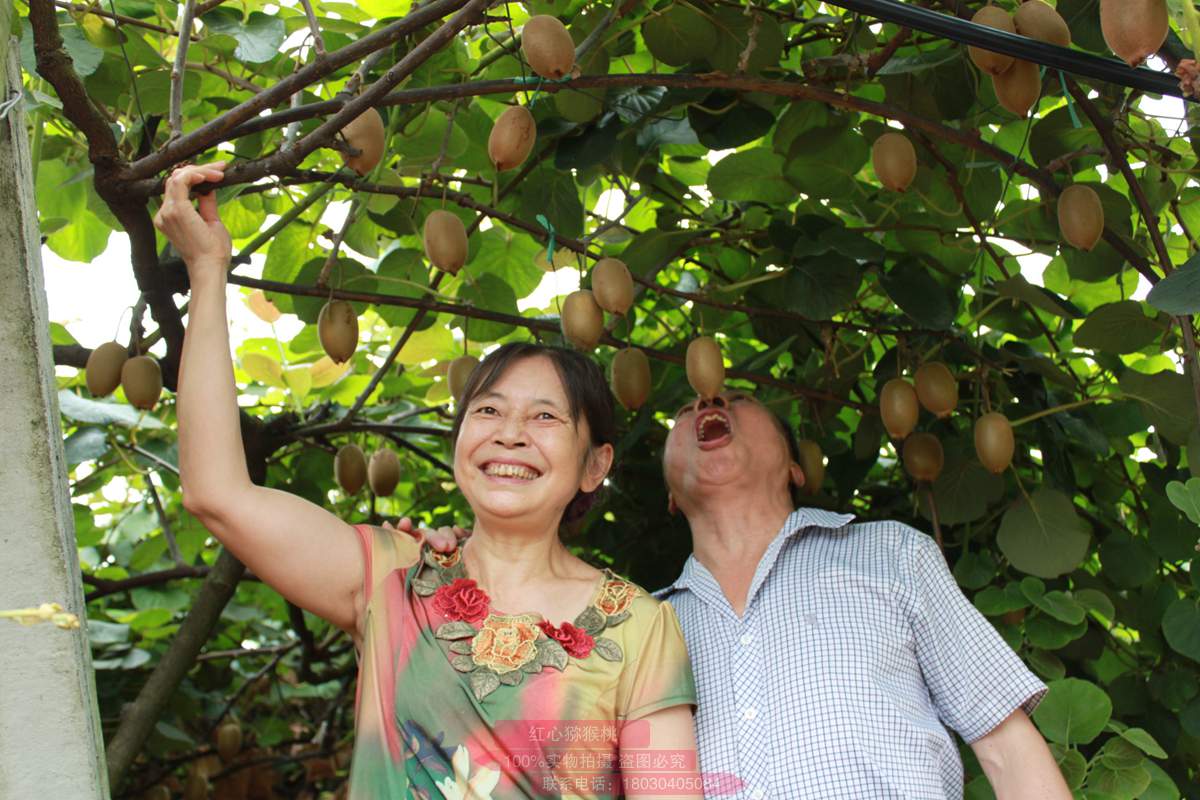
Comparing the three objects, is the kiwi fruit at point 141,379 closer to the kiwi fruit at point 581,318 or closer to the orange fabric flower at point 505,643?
the kiwi fruit at point 581,318

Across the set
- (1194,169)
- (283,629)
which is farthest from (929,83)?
(283,629)

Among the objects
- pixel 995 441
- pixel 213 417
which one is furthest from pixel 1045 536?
pixel 213 417

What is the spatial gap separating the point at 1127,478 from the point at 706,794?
121cm

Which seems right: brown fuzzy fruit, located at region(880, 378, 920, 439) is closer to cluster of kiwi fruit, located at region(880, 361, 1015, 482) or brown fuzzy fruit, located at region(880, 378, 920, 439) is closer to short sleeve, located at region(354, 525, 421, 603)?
cluster of kiwi fruit, located at region(880, 361, 1015, 482)

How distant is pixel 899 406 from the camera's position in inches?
76.3

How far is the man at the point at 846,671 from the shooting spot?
1.50 metres

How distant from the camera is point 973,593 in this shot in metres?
2.18

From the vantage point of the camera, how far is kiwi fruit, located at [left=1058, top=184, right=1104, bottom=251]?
5.12 ft

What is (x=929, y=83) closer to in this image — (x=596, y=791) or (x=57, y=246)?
(x=596, y=791)

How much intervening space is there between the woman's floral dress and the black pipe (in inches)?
25.0

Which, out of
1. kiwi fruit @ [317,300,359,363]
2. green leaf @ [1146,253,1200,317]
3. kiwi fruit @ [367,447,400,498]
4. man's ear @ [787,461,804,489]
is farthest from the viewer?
kiwi fruit @ [367,447,400,498]

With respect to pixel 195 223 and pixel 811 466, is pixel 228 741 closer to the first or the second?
pixel 811 466

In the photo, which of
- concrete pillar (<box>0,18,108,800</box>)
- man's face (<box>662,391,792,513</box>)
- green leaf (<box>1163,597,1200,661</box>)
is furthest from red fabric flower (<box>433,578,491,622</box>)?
green leaf (<box>1163,597,1200,661</box>)

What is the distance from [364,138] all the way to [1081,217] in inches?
33.4
